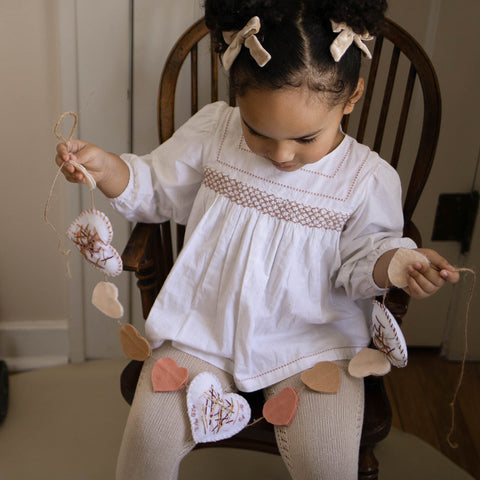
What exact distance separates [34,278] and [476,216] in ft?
3.76

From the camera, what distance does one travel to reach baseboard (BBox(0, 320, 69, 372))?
62.5 inches

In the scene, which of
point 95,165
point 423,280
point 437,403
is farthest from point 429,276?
point 437,403

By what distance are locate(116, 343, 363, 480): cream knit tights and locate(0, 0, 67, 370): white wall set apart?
65 centimetres

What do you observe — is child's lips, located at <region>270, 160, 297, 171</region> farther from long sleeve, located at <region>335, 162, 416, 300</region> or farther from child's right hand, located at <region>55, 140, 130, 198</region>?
child's right hand, located at <region>55, 140, 130, 198</region>

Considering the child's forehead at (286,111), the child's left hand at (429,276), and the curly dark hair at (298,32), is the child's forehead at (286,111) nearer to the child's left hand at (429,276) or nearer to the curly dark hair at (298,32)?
the curly dark hair at (298,32)

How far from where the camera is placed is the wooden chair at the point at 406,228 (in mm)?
975

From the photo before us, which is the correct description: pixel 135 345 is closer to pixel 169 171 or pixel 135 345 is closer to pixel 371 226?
pixel 169 171

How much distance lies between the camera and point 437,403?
156 cm

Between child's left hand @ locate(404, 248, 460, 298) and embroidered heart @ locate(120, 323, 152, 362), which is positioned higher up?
child's left hand @ locate(404, 248, 460, 298)

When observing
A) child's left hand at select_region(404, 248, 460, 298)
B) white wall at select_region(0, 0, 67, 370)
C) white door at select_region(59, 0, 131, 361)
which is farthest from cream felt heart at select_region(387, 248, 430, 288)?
white wall at select_region(0, 0, 67, 370)

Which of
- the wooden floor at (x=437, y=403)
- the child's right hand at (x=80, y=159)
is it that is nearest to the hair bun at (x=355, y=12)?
the child's right hand at (x=80, y=159)

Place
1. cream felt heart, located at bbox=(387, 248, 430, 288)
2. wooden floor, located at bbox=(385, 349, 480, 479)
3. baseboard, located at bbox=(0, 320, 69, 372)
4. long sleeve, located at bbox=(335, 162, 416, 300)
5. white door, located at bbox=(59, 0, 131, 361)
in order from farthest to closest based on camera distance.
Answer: baseboard, located at bbox=(0, 320, 69, 372), wooden floor, located at bbox=(385, 349, 480, 479), white door, located at bbox=(59, 0, 131, 361), long sleeve, located at bbox=(335, 162, 416, 300), cream felt heart, located at bbox=(387, 248, 430, 288)

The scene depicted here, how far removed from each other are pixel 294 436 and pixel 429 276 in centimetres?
32

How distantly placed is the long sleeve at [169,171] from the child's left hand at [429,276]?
1.41 feet
